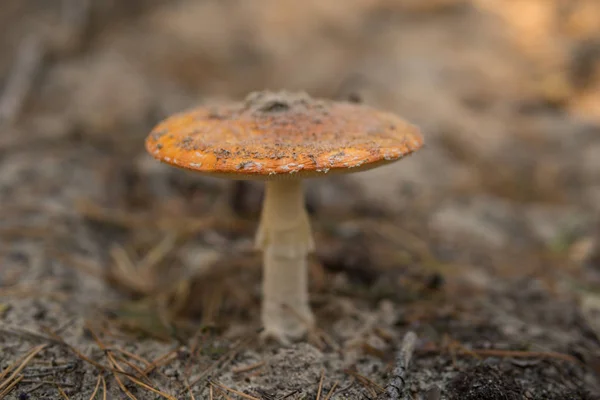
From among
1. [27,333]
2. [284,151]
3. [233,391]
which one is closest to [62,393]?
[27,333]

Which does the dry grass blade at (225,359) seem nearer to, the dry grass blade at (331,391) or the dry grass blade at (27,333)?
the dry grass blade at (331,391)

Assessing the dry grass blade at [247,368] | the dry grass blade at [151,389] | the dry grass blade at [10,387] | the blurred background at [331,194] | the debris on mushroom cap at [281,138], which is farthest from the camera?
the blurred background at [331,194]

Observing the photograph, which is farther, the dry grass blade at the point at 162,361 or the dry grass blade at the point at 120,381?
the dry grass blade at the point at 162,361

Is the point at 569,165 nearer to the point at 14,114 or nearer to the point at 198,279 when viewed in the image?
the point at 198,279

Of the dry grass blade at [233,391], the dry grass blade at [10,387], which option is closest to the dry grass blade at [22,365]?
the dry grass blade at [10,387]

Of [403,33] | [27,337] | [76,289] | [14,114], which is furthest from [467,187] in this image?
[14,114]

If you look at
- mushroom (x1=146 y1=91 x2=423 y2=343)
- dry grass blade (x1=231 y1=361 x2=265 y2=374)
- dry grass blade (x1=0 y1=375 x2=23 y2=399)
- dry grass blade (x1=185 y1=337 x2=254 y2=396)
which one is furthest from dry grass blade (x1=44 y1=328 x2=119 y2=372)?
mushroom (x1=146 y1=91 x2=423 y2=343)

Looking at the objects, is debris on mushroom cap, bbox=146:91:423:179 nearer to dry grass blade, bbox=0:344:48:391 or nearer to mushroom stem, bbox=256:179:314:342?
mushroom stem, bbox=256:179:314:342

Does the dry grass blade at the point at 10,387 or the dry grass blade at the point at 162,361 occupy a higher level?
the dry grass blade at the point at 10,387
